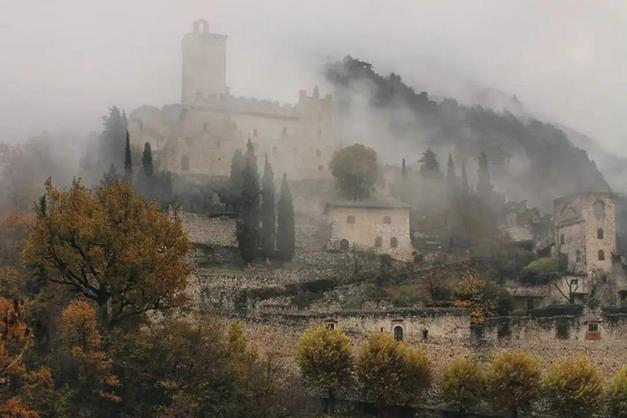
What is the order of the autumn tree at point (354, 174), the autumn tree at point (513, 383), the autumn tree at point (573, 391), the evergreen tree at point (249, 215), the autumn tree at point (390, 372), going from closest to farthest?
the autumn tree at point (390, 372)
the autumn tree at point (573, 391)
the autumn tree at point (513, 383)
the evergreen tree at point (249, 215)
the autumn tree at point (354, 174)

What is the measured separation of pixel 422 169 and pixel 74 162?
30782 millimetres

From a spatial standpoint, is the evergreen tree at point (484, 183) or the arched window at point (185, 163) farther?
the evergreen tree at point (484, 183)

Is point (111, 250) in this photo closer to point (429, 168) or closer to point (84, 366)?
point (84, 366)

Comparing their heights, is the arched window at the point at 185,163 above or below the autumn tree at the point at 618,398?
above

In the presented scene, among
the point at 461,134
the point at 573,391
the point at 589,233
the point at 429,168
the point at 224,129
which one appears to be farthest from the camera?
the point at 461,134

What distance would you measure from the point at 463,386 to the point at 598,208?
2426 centimetres

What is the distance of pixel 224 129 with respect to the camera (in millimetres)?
85438

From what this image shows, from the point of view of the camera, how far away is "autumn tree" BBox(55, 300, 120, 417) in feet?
135

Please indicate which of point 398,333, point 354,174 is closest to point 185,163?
point 354,174

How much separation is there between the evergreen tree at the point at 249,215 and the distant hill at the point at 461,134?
89.3ft

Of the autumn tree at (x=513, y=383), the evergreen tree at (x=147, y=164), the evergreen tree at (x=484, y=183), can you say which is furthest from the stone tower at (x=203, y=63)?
the autumn tree at (x=513, y=383)

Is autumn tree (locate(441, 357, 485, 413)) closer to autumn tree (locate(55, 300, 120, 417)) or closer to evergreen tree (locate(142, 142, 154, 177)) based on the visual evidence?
autumn tree (locate(55, 300, 120, 417))

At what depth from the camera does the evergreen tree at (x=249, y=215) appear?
2628 inches

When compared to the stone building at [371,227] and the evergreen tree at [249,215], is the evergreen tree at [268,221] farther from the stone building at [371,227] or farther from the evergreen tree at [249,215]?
the stone building at [371,227]
